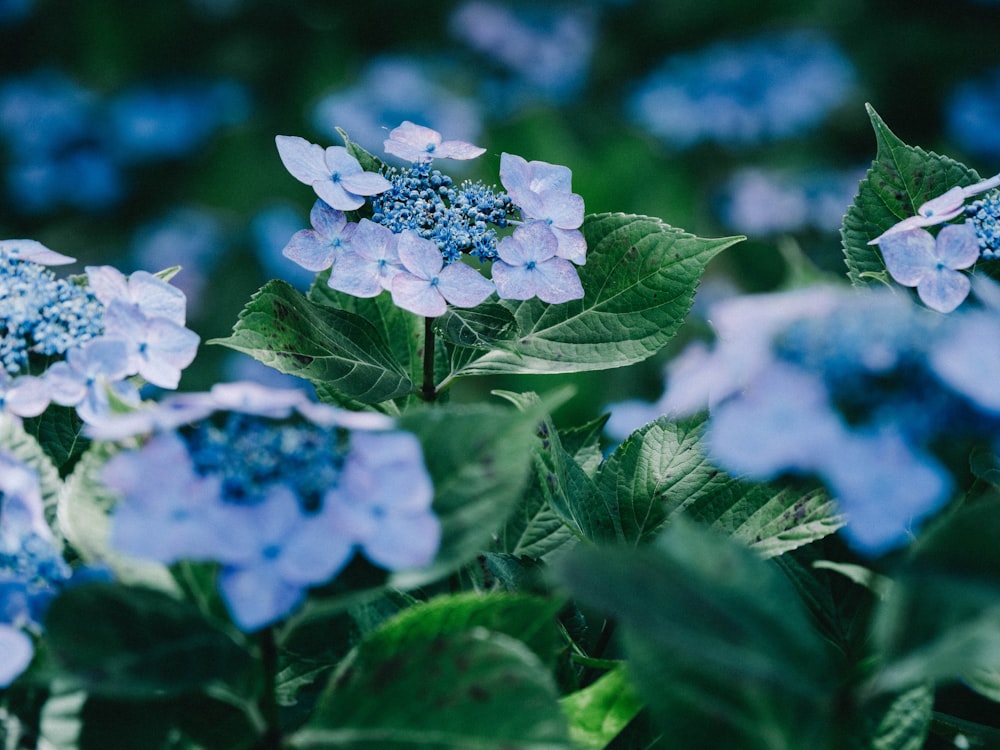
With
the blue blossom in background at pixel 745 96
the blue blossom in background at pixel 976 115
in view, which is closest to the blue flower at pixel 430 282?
the blue blossom in background at pixel 745 96

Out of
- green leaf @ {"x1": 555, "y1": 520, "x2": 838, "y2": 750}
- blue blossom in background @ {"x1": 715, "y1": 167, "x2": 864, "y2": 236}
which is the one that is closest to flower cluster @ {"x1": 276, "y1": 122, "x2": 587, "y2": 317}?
green leaf @ {"x1": 555, "y1": 520, "x2": 838, "y2": 750}

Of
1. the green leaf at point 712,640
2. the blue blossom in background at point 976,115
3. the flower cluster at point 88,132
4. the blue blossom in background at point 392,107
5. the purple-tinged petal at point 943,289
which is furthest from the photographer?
the flower cluster at point 88,132

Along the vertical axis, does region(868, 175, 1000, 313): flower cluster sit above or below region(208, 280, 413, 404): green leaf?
above

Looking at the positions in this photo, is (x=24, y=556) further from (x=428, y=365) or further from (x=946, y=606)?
(x=946, y=606)

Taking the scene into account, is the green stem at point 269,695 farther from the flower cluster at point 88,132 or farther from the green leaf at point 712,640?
the flower cluster at point 88,132

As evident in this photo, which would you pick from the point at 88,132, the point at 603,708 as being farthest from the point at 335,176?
the point at 88,132

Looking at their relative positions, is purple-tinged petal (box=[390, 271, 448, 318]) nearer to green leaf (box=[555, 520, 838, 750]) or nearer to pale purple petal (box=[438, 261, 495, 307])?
pale purple petal (box=[438, 261, 495, 307])
